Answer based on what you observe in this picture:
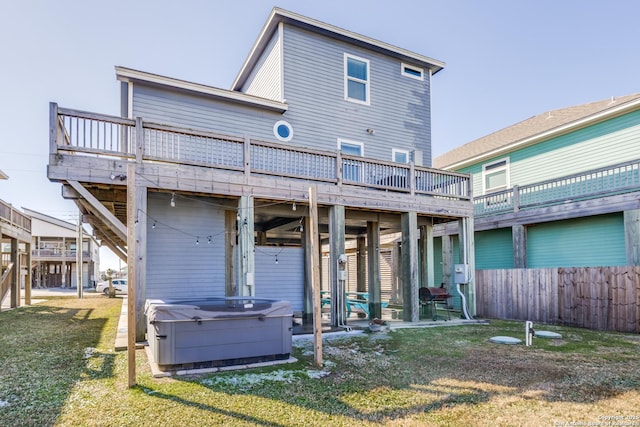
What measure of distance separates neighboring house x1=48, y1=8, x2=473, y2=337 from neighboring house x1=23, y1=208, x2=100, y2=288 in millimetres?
29367

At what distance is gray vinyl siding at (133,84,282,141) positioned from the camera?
9.11 m

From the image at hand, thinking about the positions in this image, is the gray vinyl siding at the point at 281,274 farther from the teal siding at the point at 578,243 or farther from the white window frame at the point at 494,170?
the white window frame at the point at 494,170

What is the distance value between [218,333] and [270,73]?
26.5ft

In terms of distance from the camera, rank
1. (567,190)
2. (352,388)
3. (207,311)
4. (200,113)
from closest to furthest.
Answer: (352,388) < (207,311) < (200,113) < (567,190)

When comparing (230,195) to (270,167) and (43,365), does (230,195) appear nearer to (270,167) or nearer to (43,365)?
(270,167)

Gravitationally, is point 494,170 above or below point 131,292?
above

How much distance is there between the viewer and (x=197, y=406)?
13.2 feet

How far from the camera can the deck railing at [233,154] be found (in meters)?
6.82

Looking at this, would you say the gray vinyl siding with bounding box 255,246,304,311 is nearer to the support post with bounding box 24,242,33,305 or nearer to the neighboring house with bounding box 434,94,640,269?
the neighboring house with bounding box 434,94,640,269

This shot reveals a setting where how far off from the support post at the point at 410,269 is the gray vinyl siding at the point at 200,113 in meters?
4.09

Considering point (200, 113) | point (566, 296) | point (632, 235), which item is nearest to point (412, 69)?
point (200, 113)

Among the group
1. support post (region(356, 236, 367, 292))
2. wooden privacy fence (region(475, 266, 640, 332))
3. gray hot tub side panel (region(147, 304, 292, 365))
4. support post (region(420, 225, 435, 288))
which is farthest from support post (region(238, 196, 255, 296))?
wooden privacy fence (region(475, 266, 640, 332))

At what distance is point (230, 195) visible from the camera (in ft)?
25.6

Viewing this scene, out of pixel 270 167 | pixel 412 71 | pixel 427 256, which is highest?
pixel 412 71
